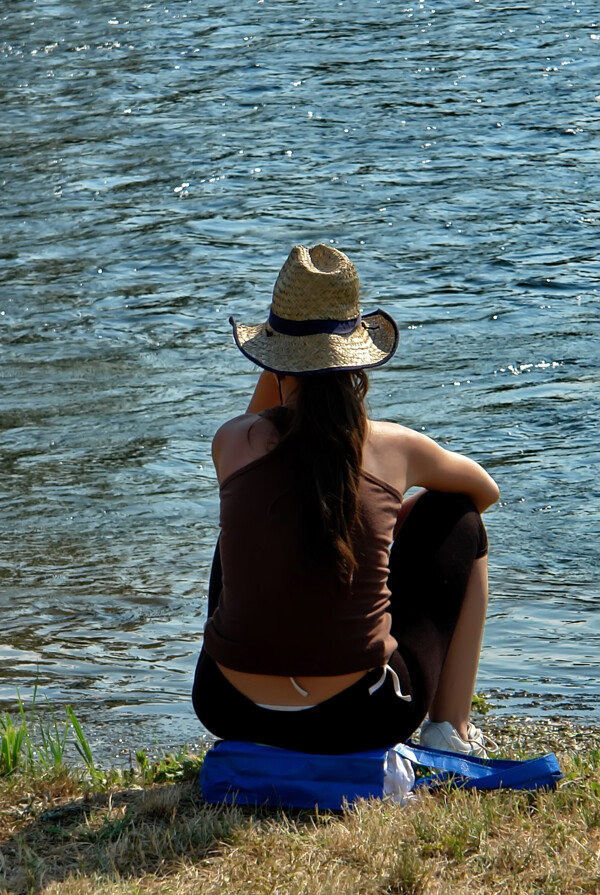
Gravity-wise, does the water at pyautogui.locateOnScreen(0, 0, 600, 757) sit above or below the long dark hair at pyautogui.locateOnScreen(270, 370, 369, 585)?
below

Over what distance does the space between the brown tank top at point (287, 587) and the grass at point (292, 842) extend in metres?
0.37

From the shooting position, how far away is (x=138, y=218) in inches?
461

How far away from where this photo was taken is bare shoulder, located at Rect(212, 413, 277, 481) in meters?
3.21

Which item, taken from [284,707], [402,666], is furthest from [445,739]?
[284,707]

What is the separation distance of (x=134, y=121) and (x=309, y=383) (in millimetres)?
11988

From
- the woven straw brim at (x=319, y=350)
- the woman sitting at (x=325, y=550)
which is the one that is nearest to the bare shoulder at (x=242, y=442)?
the woman sitting at (x=325, y=550)

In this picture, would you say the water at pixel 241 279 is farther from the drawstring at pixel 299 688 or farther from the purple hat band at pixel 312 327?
the purple hat band at pixel 312 327

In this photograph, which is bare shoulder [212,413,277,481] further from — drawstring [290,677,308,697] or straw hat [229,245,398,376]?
drawstring [290,677,308,697]

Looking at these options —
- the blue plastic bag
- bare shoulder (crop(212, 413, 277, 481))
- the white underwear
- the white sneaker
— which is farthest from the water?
bare shoulder (crop(212, 413, 277, 481))

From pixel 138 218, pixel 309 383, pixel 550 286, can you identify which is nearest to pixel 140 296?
pixel 138 218

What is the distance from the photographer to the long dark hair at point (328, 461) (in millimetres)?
3092

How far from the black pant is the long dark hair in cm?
35

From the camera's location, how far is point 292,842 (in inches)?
122

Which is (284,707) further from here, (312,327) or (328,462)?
(312,327)
